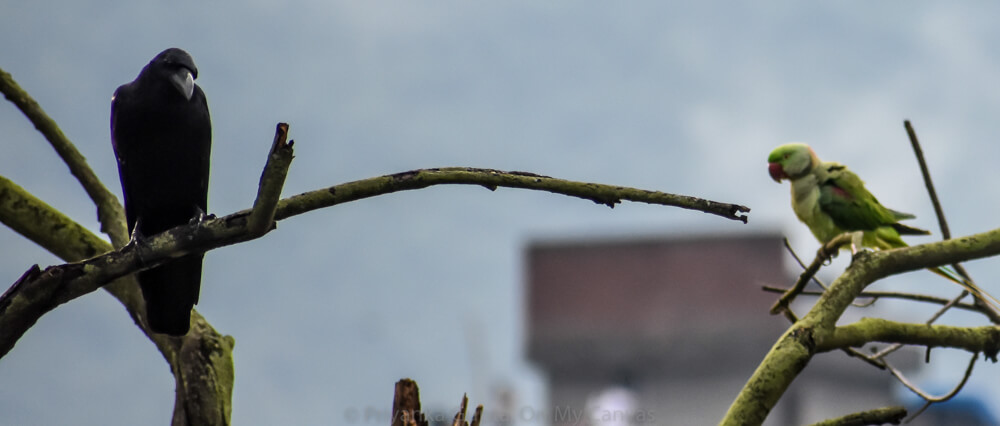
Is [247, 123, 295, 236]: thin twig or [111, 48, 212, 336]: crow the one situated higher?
[111, 48, 212, 336]: crow

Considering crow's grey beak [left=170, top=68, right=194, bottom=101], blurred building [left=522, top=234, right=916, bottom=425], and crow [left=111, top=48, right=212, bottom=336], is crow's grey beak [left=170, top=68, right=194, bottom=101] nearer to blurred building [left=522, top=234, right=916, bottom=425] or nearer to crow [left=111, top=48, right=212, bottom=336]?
crow [left=111, top=48, right=212, bottom=336]

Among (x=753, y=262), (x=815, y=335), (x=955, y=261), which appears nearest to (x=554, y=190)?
(x=815, y=335)

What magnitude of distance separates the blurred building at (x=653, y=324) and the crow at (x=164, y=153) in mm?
22115

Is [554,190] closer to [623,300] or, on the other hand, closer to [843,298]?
[843,298]

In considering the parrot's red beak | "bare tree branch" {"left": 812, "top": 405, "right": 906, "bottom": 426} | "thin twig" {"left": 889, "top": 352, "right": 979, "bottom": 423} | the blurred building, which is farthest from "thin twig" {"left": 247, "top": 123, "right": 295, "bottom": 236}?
the blurred building

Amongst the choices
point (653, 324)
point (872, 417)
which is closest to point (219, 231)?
point (872, 417)

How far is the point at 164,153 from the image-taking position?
3504mm

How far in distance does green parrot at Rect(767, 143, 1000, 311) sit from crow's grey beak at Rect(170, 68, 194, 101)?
3155 mm

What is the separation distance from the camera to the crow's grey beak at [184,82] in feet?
11.2

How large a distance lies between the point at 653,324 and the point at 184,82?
23576 mm

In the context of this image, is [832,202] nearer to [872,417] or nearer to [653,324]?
[872,417]

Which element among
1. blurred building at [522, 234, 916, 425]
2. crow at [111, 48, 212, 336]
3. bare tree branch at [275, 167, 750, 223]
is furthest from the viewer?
blurred building at [522, 234, 916, 425]

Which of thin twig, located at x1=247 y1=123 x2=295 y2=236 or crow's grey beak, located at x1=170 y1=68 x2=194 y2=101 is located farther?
crow's grey beak, located at x1=170 y1=68 x2=194 y2=101

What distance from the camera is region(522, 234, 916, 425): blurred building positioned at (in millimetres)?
25250
